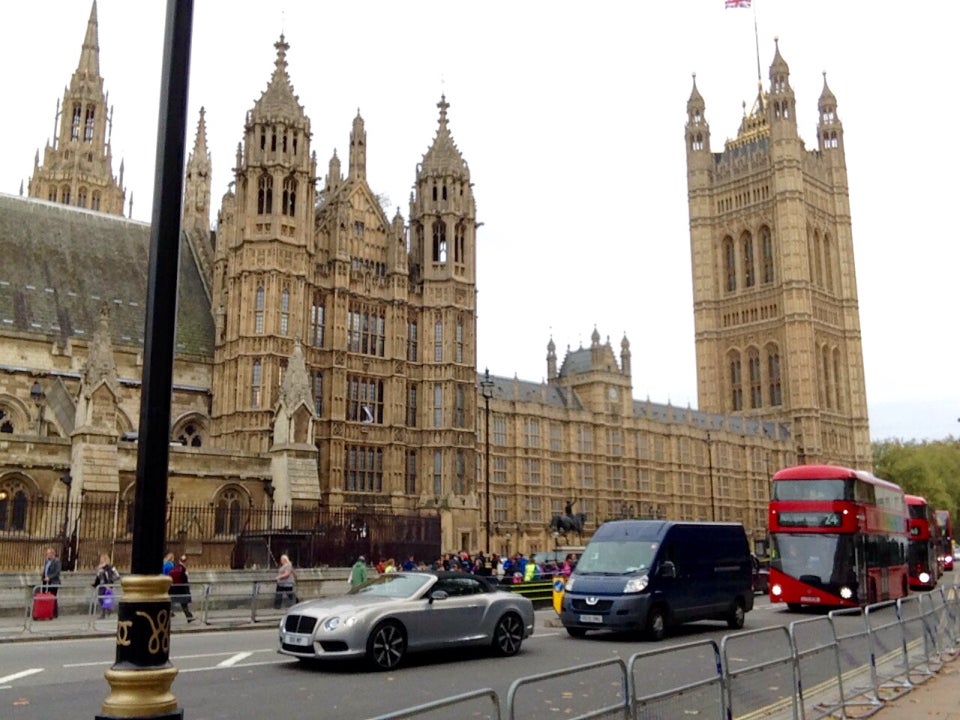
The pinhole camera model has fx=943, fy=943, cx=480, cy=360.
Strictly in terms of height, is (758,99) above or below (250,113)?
above

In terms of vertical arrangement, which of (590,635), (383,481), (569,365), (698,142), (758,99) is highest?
(758,99)

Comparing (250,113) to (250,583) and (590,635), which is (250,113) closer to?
(250,583)

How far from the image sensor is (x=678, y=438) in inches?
3346

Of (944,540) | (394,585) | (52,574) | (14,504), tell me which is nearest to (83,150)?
(14,504)

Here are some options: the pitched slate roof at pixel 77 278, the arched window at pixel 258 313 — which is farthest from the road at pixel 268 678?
the pitched slate roof at pixel 77 278

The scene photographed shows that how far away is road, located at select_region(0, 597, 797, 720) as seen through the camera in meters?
9.92

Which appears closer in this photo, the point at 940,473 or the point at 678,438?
the point at 678,438

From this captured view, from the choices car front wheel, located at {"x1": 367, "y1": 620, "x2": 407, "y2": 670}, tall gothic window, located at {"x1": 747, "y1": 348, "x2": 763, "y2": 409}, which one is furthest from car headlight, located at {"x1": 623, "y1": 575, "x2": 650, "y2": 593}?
tall gothic window, located at {"x1": 747, "y1": 348, "x2": 763, "y2": 409}

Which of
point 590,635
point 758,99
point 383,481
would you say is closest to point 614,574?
point 590,635

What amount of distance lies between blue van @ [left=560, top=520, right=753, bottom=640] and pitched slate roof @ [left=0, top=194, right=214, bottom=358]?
24420 mm

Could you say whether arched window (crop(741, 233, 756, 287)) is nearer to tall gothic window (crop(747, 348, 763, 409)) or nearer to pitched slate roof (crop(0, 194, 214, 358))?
tall gothic window (crop(747, 348, 763, 409))

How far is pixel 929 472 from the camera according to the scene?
91.6m

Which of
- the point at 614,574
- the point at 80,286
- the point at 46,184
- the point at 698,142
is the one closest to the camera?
the point at 614,574

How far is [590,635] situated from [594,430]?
195 ft
